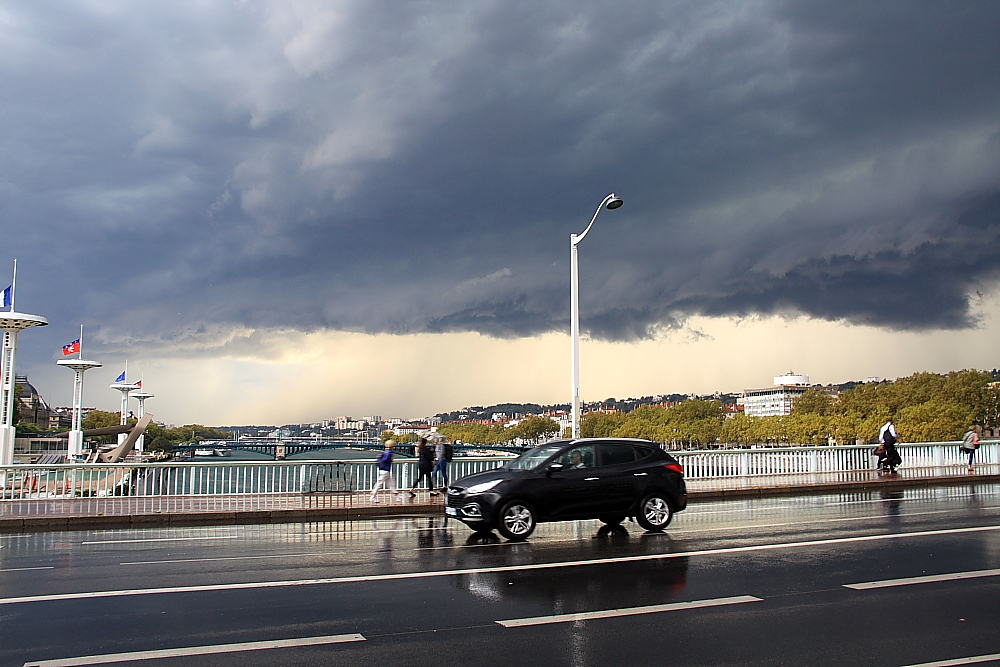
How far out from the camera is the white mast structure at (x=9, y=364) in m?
47.1

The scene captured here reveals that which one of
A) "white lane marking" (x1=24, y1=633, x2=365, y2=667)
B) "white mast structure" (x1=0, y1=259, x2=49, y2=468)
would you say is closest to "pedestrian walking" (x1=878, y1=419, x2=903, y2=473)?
"white lane marking" (x1=24, y1=633, x2=365, y2=667)

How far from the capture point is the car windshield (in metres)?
13.5

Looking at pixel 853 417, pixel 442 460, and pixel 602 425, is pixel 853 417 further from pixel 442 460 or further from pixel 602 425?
pixel 442 460

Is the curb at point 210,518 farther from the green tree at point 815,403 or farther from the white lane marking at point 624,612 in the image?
the green tree at point 815,403

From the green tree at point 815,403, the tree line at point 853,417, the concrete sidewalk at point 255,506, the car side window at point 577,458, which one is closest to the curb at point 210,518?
the concrete sidewalk at point 255,506

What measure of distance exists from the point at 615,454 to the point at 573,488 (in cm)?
117

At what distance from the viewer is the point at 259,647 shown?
21.4 ft

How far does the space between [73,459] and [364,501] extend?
60905 mm

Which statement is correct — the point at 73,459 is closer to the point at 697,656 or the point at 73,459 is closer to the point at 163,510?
the point at 163,510

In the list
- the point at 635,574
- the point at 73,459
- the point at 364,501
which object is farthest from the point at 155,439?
the point at 635,574

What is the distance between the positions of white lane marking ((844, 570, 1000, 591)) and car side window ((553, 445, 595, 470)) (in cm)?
531

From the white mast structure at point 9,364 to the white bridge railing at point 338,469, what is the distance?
75.1ft

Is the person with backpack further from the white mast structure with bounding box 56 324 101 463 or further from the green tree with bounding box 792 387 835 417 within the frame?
the green tree with bounding box 792 387 835 417

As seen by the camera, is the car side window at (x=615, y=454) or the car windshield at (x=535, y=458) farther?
the car side window at (x=615, y=454)
